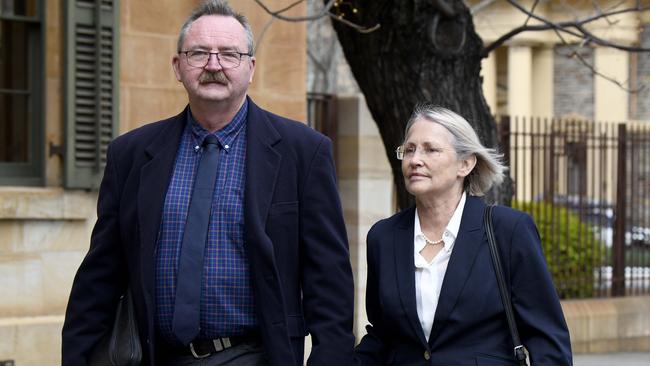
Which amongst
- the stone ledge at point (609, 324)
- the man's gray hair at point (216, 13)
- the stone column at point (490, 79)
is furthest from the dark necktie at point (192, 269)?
Result: the stone column at point (490, 79)

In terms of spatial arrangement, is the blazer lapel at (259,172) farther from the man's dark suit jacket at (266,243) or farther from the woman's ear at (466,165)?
the woman's ear at (466,165)

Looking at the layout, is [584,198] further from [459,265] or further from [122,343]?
[122,343]

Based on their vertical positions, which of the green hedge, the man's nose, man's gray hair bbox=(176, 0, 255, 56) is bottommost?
the green hedge

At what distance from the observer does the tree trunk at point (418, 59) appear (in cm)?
741

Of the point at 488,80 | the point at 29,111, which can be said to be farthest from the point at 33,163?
the point at 488,80

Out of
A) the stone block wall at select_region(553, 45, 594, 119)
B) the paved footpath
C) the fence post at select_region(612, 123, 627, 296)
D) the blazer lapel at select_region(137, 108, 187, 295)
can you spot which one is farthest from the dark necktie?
the stone block wall at select_region(553, 45, 594, 119)

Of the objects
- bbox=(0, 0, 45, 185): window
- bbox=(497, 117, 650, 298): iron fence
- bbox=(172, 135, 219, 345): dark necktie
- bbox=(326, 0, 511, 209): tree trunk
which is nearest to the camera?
bbox=(172, 135, 219, 345): dark necktie

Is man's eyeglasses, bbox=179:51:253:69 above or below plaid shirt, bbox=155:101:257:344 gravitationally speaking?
above

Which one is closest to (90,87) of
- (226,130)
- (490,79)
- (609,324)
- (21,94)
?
(21,94)

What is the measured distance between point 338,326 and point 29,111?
16.4ft

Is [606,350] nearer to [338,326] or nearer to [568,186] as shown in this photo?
[568,186]

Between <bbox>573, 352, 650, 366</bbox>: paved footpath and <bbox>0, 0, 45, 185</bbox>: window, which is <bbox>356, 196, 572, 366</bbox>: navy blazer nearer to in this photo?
<bbox>0, 0, 45, 185</bbox>: window

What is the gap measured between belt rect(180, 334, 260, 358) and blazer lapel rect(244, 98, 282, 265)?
31 cm

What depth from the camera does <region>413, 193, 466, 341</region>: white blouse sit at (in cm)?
441
